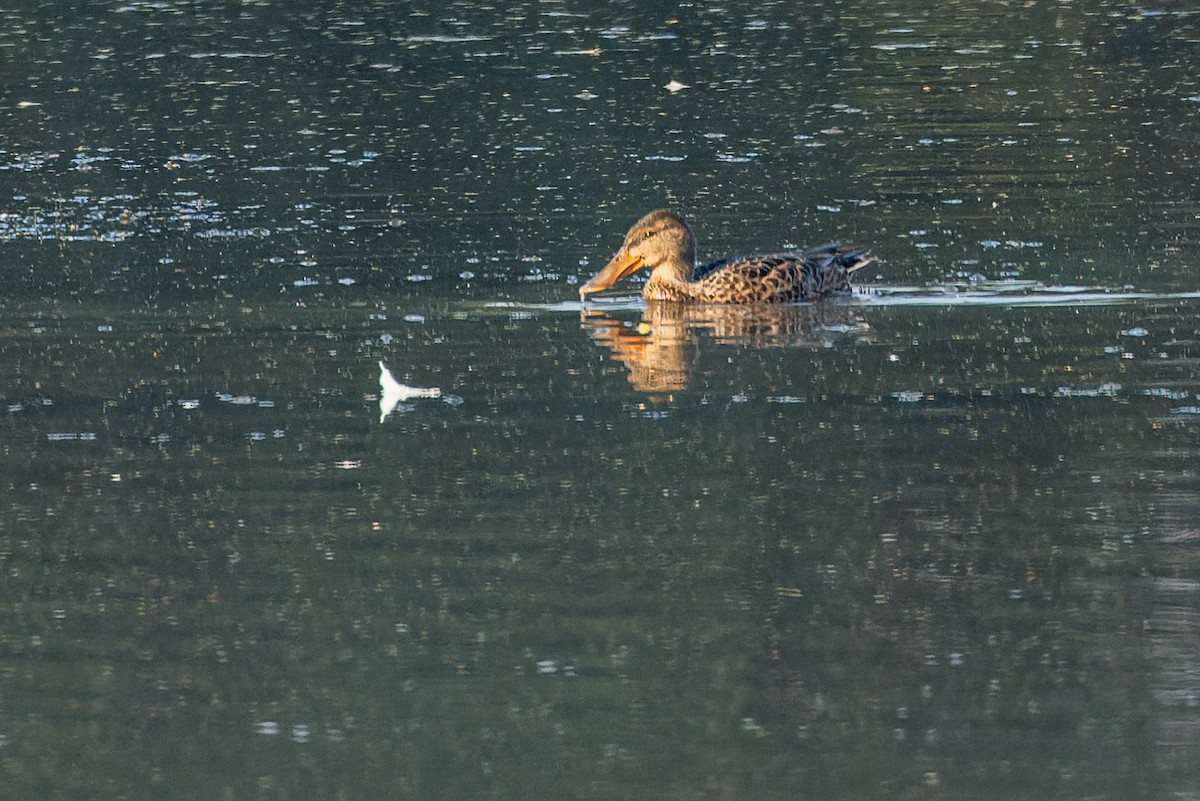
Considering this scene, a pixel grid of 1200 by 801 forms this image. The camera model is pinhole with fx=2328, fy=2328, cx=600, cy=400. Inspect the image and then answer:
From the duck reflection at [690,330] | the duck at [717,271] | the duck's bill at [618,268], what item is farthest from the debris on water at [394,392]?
the duck's bill at [618,268]

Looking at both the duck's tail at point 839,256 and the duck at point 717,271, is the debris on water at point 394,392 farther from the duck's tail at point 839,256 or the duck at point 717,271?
the duck's tail at point 839,256

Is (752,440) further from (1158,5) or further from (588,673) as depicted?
(1158,5)

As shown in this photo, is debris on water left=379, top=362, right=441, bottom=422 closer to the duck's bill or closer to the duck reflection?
the duck reflection

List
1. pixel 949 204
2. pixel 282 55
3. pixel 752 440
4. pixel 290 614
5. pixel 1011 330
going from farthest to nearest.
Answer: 1. pixel 282 55
2. pixel 949 204
3. pixel 1011 330
4. pixel 752 440
5. pixel 290 614

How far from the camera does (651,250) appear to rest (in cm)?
1391

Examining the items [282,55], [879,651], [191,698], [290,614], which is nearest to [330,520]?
[290,614]

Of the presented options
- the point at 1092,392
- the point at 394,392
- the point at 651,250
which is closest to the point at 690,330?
the point at 651,250

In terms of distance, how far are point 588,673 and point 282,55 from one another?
23.1 m

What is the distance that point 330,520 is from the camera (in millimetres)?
8469

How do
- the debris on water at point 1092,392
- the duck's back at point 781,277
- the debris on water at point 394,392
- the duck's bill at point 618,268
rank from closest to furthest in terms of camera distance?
1. the debris on water at point 1092,392
2. the debris on water at point 394,392
3. the duck's back at point 781,277
4. the duck's bill at point 618,268

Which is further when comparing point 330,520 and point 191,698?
point 330,520

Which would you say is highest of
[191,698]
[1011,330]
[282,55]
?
[282,55]

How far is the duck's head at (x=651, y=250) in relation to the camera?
13.9m

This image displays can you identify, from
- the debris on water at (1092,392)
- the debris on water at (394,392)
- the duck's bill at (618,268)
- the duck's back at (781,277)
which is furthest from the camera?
the duck's bill at (618,268)
